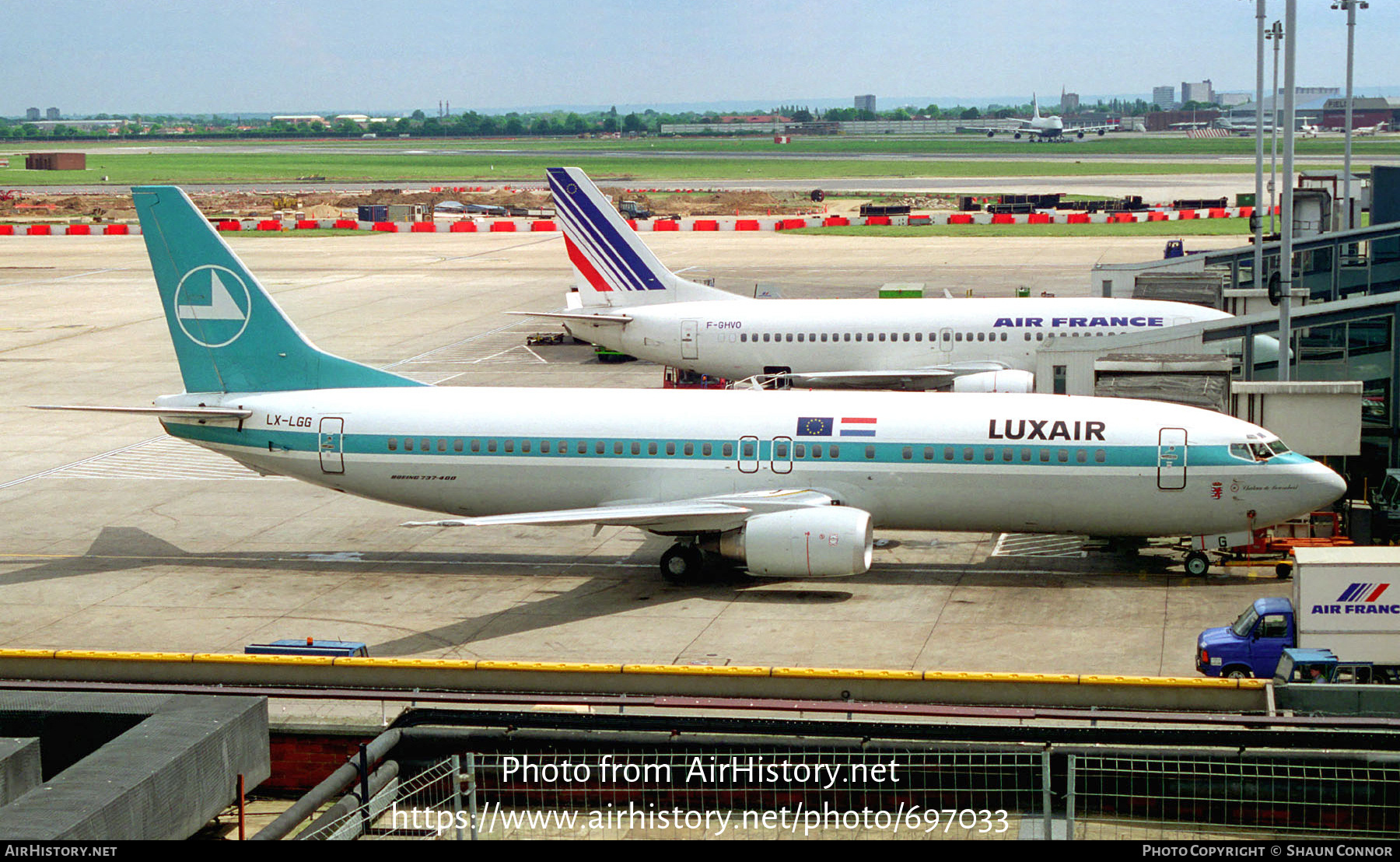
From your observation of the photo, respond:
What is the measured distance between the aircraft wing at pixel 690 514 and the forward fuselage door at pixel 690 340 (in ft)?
71.2

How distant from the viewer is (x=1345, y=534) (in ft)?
116

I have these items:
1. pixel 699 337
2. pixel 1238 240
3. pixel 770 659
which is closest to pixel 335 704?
pixel 770 659

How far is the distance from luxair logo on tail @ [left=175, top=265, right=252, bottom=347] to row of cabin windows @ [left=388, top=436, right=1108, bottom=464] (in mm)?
5383

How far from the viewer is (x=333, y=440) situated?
117ft

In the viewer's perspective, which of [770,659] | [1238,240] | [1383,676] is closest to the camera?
[1383,676]

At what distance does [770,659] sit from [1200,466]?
11.0 meters

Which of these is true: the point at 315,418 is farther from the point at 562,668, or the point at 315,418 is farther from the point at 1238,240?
the point at 1238,240

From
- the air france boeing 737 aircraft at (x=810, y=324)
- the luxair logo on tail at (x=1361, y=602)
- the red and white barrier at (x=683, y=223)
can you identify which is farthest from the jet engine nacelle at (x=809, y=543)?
the red and white barrier at (x=683, y=223)

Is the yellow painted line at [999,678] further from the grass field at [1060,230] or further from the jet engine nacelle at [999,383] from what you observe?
the grass field at [1060,230]

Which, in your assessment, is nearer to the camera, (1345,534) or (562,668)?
(562,668)

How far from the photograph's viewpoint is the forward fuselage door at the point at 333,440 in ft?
117

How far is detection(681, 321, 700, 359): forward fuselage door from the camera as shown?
54.9 m

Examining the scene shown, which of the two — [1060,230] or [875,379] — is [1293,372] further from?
[1060,230]

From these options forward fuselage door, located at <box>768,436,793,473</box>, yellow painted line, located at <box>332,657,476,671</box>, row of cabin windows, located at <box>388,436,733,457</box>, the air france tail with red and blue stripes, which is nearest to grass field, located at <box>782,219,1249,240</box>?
the air france tail with red and blue stripes
